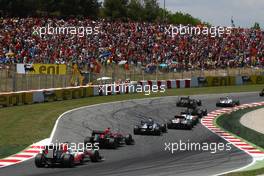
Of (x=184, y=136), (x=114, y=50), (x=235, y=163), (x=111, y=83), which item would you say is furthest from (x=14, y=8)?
(x=235, y=163)

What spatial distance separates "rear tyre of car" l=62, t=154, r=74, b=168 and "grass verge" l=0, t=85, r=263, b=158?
11.3 ft

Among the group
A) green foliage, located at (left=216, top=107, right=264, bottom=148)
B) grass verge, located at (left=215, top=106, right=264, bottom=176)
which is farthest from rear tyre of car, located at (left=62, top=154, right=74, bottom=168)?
green foliage, located at (left=216, top=107, right=264, bottom=148)

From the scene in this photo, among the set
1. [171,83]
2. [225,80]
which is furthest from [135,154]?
[225,80]

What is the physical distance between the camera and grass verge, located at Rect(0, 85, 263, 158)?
24141 millimetres

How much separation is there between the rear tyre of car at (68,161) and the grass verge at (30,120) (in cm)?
344

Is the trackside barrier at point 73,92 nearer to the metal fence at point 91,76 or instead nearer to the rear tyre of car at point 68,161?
the metal fence at point 91,76

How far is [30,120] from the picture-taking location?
1177 inches

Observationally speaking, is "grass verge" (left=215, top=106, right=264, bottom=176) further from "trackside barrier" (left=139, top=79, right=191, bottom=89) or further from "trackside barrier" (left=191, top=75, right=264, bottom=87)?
"trackside barrier" (left=191, top=75, right=264, bottom=87)

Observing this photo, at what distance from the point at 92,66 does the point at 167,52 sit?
33.7ft

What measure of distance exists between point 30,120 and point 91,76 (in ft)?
49.0

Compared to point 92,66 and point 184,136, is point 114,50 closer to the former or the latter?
point 92,66

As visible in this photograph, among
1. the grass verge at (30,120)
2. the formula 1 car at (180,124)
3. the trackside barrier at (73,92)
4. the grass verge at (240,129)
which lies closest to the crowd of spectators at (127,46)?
the trackside barrier at (73,92)

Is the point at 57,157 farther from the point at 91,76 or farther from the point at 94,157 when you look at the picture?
the point at 91,76

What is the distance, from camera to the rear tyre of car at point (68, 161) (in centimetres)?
1900
